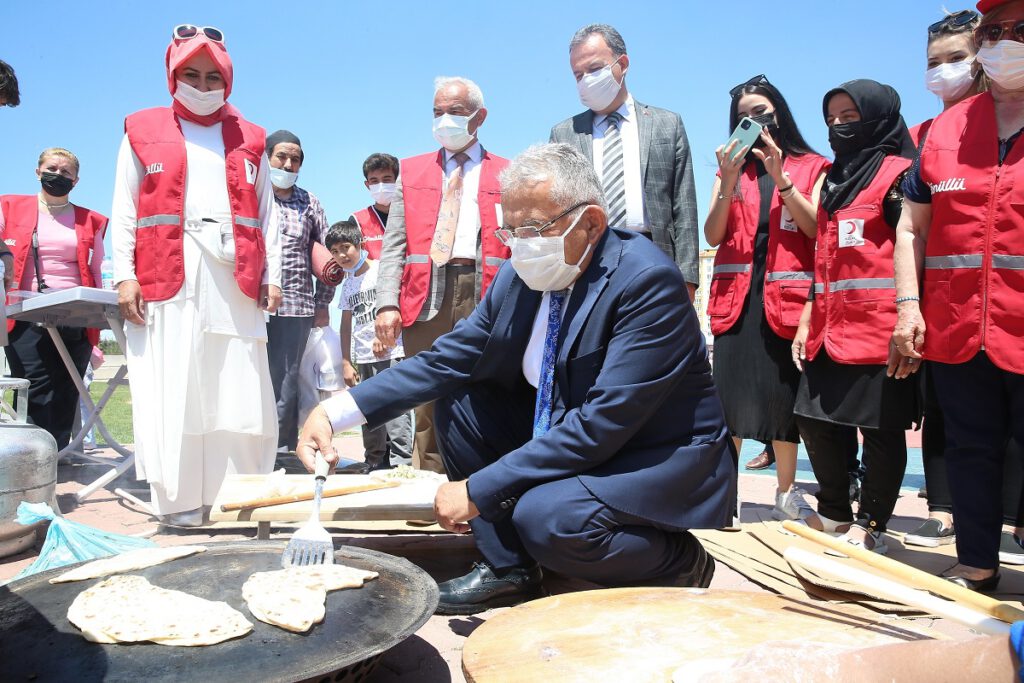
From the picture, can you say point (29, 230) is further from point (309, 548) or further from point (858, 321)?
point (858, 321)

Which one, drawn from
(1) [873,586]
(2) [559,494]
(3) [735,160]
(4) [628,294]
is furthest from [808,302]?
(1) [873,586]

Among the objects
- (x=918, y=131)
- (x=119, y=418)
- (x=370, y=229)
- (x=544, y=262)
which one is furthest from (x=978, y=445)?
(x=119, y=418)

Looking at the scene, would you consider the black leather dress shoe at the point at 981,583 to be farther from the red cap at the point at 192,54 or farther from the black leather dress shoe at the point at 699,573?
the red cap at the point at 192,54

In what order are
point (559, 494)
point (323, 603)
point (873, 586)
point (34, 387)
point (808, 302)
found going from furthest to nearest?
point (34, 387)
point (808, 302)
point (559, 494)
point (323, 603)
point (873, 586)

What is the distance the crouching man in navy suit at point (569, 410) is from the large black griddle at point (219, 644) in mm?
379

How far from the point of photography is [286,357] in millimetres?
6105

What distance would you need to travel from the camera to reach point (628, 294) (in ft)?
8.18

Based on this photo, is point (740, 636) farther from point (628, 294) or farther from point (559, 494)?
point (628, 294)

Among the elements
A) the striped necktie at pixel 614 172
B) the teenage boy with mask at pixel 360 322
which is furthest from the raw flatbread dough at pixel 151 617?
the teenage boy with mask at pixel 360 322

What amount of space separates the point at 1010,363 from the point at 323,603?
238 centimetres

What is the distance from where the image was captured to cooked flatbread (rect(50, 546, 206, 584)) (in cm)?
223

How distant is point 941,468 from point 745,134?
1.89m

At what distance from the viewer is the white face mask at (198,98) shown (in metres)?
4.09

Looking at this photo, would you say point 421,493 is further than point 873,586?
Yes
